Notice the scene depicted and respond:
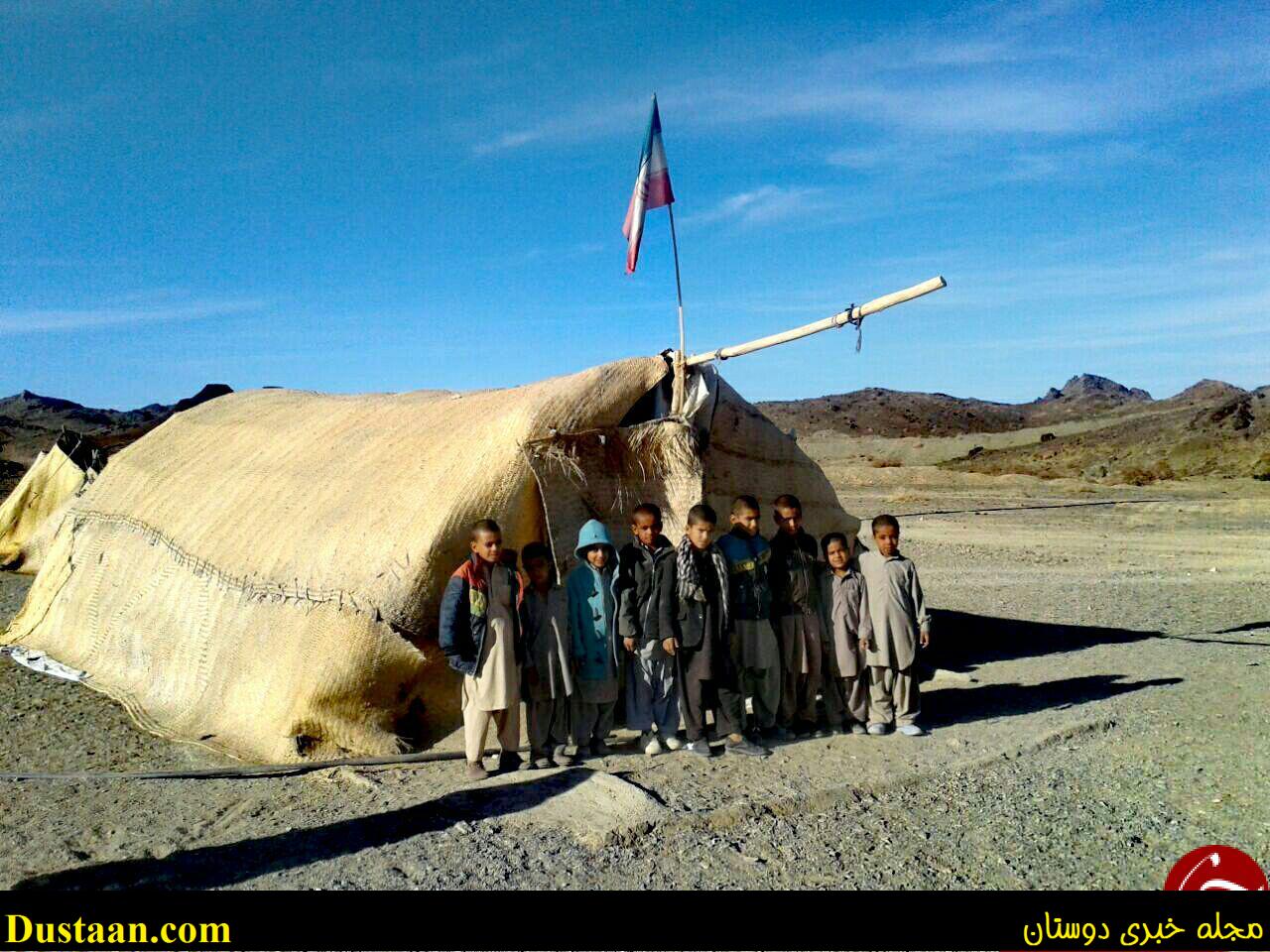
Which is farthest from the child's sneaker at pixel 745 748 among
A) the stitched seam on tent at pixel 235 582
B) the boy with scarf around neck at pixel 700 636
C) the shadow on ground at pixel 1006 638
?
the shadow on ground at pixel 1006 638

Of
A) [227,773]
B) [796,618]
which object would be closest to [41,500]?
[227,773]

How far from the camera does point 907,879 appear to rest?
3973 millimetres

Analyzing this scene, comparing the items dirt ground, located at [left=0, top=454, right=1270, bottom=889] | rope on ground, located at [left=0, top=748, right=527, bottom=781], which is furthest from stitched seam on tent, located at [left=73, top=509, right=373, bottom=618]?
dirt ground, located at [left=0, top=454, right=1270, bottom=889]

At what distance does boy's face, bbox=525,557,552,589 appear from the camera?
572cm

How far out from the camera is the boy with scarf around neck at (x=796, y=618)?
19.7ft

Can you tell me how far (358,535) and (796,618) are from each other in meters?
2.86

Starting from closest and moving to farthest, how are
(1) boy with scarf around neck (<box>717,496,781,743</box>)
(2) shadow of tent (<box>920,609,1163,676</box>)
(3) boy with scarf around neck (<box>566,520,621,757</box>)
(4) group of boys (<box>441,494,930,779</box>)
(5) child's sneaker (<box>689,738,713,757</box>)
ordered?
(4) group of boys (<box>441,494,930,779</box>), (5) child's sneaker (<box>689,738,713,757</box>), (3) boy with scarf around neck (<box>566,520,621,757</box>), (1) boy with scarf around neck (<box>717,496,781,743</box>), (2) shadow of tent (<box>920,609,1163,676</box>)

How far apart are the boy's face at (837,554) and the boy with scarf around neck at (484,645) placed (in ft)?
6.56

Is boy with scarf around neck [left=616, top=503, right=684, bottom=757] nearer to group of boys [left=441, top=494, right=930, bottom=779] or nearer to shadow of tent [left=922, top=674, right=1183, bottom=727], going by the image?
group of boys [left=441, top=494, right=930, bottom=779]

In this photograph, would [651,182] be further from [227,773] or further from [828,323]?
[227,773]

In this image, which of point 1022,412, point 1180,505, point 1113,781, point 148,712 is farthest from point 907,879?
point 1022,412

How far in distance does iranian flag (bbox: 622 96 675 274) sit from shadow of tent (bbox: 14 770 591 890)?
12.8ft

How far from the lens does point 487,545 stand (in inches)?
216

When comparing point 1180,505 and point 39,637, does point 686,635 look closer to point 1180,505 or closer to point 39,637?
point 39,637
